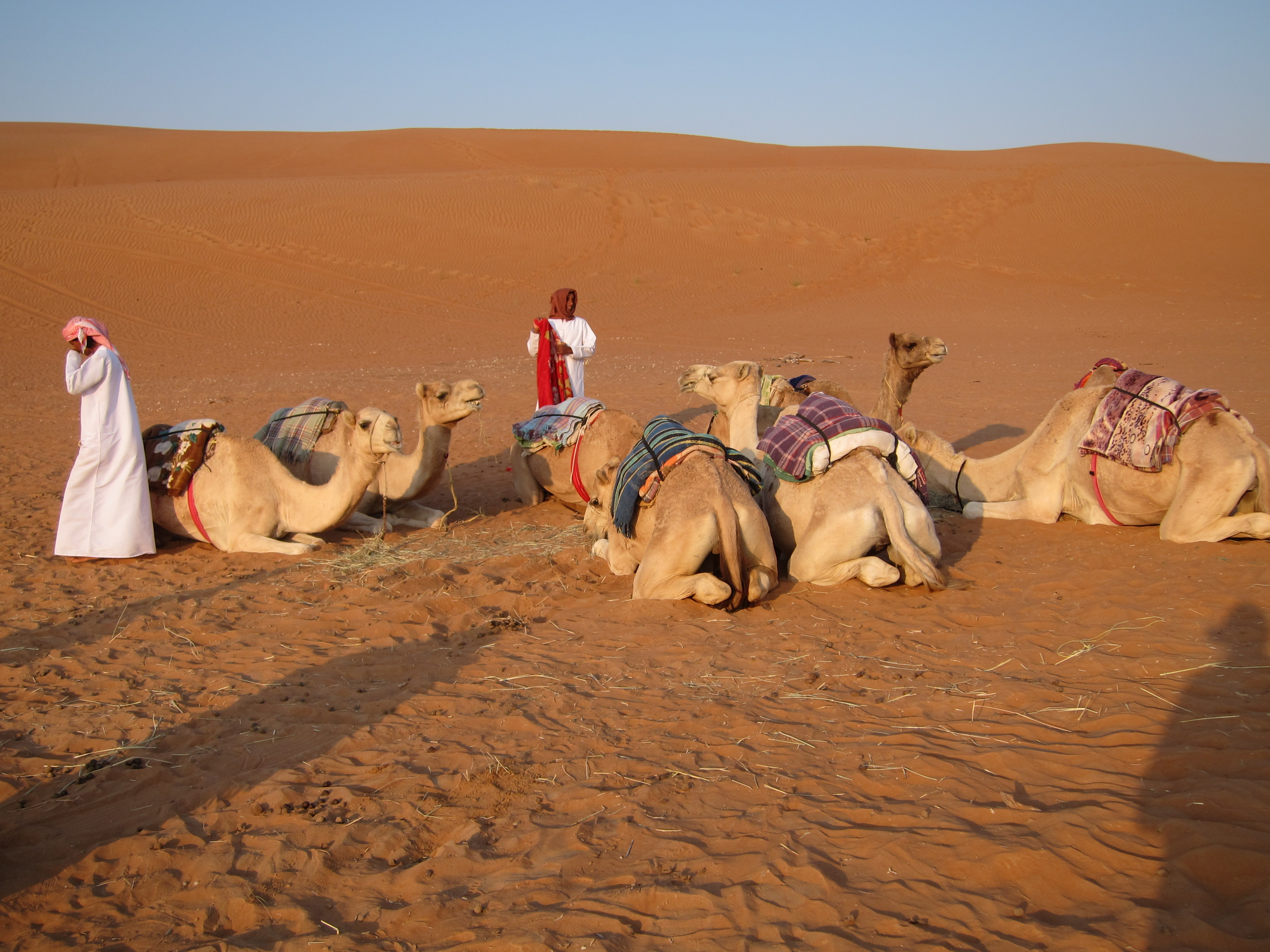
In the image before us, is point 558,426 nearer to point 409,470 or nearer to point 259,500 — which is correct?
point 409,470

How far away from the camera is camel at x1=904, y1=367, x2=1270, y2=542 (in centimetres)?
607

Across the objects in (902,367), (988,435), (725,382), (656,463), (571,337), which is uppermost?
(571,337)

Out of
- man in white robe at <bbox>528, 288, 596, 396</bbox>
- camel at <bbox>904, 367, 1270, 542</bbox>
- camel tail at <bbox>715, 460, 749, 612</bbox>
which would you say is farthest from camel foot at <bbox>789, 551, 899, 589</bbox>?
man in white robe at <bbox>528, 288, 596, 396</bbox>

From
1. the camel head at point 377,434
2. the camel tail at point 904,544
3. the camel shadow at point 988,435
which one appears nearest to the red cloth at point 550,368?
the camel head at point 377,434

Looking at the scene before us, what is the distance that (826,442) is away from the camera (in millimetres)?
5965

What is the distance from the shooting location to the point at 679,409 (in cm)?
1298

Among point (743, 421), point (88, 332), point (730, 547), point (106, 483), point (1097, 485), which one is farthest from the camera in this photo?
point (743, 421)

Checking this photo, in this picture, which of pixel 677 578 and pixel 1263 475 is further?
pixel 1263 475

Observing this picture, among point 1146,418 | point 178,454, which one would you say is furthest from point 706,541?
point 178,454

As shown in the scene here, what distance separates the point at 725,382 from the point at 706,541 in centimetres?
238

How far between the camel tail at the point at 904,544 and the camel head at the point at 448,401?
9.87 feet

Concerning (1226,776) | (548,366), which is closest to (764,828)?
(1226,776)

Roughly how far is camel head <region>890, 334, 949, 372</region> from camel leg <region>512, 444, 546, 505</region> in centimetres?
333

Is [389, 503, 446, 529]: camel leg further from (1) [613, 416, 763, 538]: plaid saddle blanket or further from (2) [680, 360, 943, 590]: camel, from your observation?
(2) [680, 360, 943, 590]: camel
